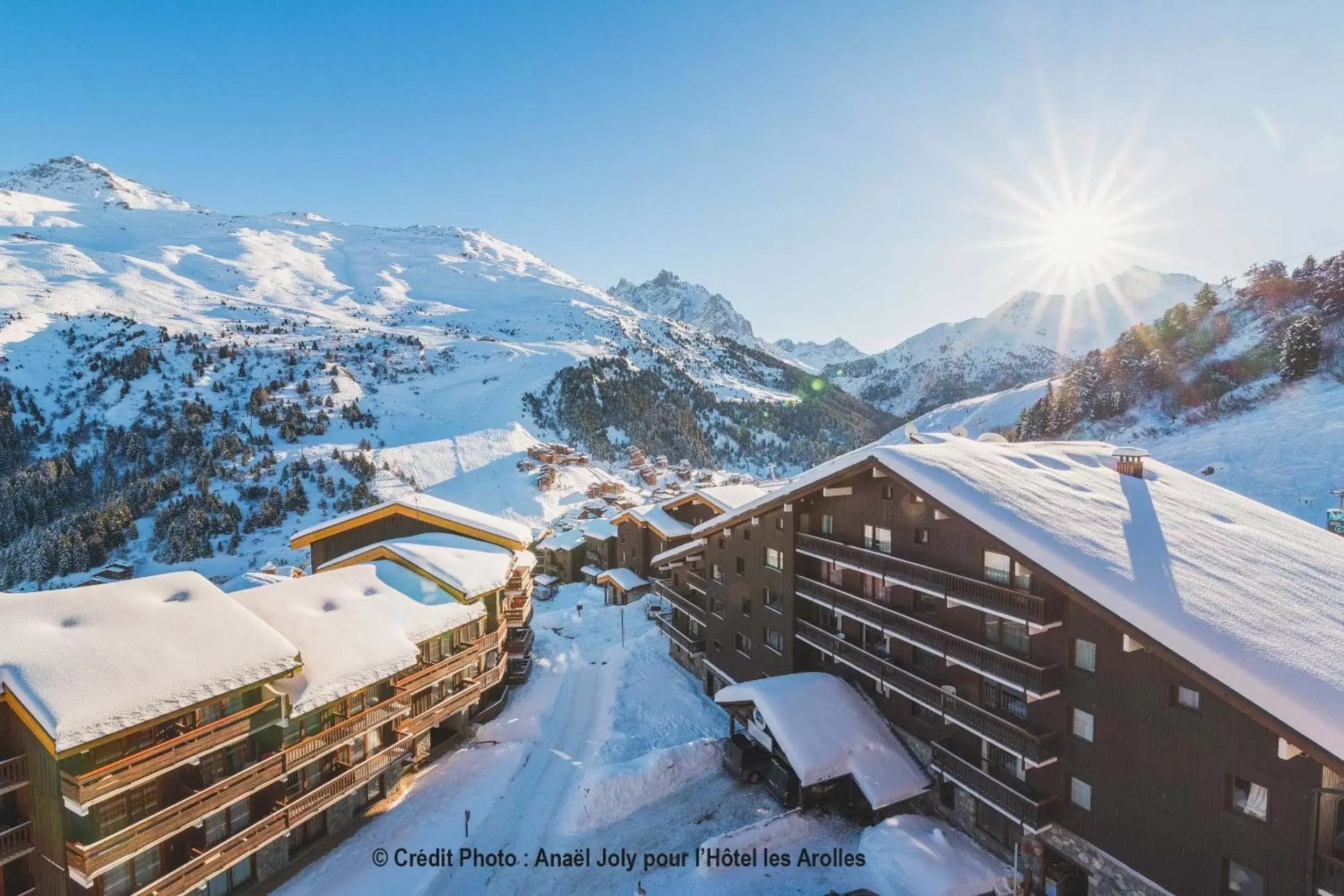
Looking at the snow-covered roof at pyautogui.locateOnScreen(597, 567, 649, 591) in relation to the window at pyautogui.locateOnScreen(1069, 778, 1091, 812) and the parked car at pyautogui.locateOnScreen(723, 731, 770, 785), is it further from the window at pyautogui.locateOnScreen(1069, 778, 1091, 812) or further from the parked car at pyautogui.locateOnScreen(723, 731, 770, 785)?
the window at pyautogui.locateOnScreen(1069, 778, 1091, 812)

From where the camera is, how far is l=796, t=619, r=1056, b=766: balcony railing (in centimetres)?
1491

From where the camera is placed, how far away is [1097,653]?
1416cm

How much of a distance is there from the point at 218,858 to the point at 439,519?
17.8m

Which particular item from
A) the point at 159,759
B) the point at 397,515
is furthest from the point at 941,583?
the point at 397,515

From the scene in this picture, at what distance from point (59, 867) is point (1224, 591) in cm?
2727

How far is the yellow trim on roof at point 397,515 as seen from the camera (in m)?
30.3

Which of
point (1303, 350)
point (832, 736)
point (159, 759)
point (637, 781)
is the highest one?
point (1303, 350)

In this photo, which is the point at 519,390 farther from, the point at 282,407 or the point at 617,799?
the point at 617,799

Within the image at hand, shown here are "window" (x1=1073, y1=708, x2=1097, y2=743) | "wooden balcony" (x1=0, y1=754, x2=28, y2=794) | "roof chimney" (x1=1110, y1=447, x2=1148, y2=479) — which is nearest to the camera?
"wooden balcony" (x1=0, y1=754, x2=28, y2=794)

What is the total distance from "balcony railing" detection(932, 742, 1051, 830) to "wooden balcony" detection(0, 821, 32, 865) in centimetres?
2411

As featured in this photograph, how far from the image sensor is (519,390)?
440 feet

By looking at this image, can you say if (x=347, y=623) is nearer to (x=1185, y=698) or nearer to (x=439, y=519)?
(x=439, y=519)

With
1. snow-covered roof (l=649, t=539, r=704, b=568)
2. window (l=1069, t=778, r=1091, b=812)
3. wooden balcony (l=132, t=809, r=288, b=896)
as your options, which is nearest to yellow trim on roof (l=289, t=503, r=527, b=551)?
snow-covered roof (l=649, t=539, r=704, b=568)

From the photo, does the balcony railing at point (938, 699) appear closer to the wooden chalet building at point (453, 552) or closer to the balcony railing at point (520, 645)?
the wooden chalet building at point (453, 552)
